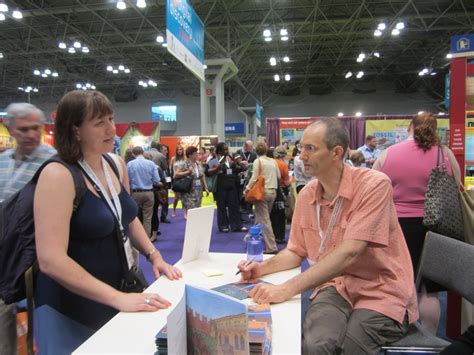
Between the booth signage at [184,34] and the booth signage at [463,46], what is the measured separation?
276 centimetres

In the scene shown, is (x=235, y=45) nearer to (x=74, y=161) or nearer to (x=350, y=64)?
(x=350, y=64)

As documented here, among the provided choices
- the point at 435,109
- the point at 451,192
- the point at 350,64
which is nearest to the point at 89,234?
the point at 451,192

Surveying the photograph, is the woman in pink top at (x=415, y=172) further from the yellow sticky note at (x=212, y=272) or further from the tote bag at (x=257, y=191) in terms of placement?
the tote bag at (x=257, y=191)

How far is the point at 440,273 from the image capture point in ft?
6.43

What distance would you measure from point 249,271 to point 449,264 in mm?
996

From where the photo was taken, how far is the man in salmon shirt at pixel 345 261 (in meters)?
1.55

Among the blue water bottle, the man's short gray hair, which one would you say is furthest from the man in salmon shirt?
the man's short gray hair

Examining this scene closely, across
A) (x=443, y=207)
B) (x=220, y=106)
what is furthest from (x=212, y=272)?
(x=220, y=106)

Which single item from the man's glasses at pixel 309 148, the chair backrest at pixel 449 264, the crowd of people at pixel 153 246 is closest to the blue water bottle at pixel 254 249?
the crowd of people at pixel 153 246

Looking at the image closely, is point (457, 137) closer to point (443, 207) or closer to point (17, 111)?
point (443, 207)

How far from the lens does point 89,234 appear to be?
1.36m

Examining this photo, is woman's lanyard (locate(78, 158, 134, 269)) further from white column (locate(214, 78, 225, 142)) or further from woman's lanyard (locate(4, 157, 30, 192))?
white column (locate(214, 78, 225, 142))

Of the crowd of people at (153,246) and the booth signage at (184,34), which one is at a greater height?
the booth signage at (184,34)

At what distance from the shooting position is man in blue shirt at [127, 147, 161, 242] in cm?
545
